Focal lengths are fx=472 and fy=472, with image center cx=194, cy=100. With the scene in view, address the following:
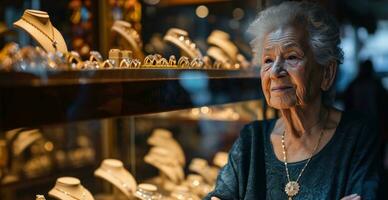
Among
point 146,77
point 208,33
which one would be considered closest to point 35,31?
point 146,77

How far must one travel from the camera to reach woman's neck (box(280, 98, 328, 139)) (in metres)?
1.14

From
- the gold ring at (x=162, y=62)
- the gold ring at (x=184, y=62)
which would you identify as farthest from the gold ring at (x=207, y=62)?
the gold ring at (x=162, y=62)

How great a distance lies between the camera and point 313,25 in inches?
43.2

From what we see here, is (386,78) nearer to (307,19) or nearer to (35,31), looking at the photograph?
(307,19)

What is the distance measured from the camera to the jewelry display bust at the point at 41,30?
41.8 inches

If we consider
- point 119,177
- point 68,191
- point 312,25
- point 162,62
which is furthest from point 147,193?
point 312,25

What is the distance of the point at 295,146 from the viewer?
1163 millimetres

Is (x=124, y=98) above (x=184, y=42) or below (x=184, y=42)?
below

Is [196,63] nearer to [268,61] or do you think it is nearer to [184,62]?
[184,62]

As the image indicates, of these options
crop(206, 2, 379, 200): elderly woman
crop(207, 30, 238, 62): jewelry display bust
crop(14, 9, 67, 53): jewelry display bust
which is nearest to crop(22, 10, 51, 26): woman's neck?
crop(14, 9, 67, 53): jewelry display bust

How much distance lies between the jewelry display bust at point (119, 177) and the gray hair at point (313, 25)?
69cm

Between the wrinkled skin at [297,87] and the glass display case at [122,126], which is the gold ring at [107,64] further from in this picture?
the wrinkled skin at [297,87]

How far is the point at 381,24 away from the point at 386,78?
0.97 ft

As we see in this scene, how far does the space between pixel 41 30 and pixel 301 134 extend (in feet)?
2.19
